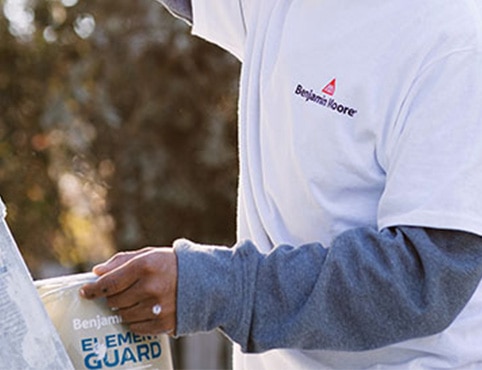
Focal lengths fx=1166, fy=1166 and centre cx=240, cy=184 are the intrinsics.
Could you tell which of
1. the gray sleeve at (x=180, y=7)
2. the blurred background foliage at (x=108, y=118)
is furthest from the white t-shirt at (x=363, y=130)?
the blurred background foliage at (x=108, y=118)

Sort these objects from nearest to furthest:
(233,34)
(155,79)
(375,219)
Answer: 1. (375,219)
2. (233,34)
3. (155,79)

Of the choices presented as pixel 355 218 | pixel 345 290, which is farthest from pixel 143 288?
pixel 355 218

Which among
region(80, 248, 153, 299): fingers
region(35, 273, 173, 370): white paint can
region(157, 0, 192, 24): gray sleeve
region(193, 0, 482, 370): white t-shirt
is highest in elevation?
region(157, 0, 192, 24): gray sleeve

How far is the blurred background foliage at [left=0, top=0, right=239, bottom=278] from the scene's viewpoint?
5.68 meters

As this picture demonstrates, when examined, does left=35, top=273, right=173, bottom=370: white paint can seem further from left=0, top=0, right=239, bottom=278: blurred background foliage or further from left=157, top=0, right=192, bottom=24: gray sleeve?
left=0, top=0, right=239, bottom=278: blurred background foliage

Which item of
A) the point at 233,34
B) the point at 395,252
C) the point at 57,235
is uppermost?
the point at 233,34

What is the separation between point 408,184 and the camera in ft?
6.73

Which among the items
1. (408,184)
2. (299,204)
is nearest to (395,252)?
(408,184)

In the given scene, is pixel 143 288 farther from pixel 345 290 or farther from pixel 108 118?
pixel 108 118

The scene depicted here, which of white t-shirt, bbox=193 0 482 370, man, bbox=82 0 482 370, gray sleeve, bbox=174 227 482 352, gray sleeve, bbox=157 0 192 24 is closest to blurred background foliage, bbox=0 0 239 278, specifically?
gray sleeve, bbox=157 0 192 24

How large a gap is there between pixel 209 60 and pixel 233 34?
10.4 ft

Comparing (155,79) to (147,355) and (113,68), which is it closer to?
(113,68)

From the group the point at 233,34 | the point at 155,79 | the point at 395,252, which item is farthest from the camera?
the point at 155,79

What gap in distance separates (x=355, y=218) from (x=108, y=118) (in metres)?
3.69
